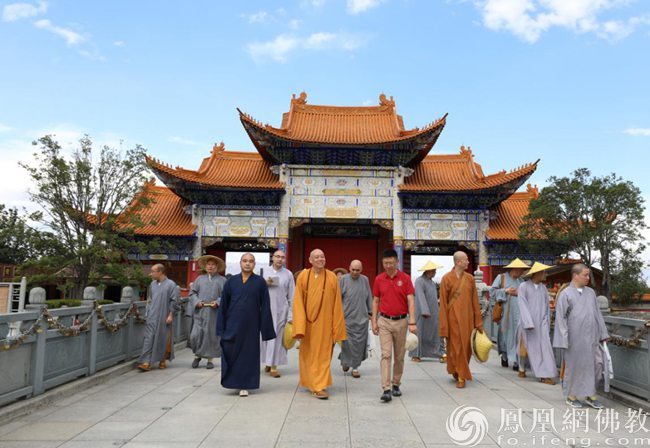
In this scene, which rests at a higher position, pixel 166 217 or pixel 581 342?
pixel 166 217

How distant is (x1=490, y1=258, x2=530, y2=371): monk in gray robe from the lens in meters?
6.80

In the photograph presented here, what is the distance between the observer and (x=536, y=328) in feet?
20.1

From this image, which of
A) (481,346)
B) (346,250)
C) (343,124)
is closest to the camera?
(481,346)

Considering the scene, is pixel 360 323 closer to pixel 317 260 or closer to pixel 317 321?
pixel 317 321

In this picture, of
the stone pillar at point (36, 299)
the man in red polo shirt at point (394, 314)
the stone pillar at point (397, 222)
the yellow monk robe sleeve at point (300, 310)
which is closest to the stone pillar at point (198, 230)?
the stone pillar at point (397, 222)

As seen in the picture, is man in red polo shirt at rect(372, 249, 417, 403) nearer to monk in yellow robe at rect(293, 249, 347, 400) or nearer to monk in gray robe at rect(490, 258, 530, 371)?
monk in yellow robe at rect(293, 249, 347, 400)

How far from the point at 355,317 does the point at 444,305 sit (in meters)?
1.21

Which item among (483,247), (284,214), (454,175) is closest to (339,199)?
(284,214)

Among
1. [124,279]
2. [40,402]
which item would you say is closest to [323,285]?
[40,402]

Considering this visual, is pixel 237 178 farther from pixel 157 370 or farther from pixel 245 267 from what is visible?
pixel 245 267

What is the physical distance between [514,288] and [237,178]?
1314 centimetres

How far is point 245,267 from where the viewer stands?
5.23 meters

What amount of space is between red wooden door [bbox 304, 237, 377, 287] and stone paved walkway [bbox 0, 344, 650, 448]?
538 inches

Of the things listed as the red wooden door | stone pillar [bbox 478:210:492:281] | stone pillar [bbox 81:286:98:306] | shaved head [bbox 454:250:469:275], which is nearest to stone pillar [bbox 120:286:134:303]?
stone pillar [bbox 81:286:98:306]
